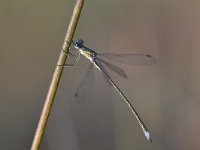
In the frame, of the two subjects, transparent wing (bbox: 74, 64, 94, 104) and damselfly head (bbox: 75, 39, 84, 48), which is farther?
transparent wing (bbox: 74, 64, 94, 104)

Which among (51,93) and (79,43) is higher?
(51,93)

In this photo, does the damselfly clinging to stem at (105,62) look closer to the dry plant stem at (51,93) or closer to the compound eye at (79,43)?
the compound eye at (79,43)

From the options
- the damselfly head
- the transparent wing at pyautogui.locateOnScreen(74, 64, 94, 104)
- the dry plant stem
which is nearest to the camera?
the dry plant stem

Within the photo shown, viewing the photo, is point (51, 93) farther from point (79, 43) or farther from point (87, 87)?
point (87, 87)

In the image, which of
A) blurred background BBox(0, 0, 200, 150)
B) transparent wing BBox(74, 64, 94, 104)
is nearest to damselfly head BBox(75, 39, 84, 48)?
transparent wing BBox(74, 64, 94, 104)

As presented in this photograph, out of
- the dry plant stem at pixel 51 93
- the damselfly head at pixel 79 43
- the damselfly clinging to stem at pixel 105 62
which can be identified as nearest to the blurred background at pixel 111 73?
the damselfly clinging to stem at pixel 105 62

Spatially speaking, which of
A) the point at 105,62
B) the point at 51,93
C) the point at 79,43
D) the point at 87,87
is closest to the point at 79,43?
the point at 79,43

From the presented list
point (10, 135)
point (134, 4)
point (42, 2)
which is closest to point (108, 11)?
point (134, 4)

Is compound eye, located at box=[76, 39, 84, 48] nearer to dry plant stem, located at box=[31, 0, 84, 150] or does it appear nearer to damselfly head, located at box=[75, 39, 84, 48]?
damselfly head, located at box=[75, 39, 84, 48]

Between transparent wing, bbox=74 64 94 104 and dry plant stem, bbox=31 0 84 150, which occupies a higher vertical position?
dry plant stem, bbox=31 0 84 150

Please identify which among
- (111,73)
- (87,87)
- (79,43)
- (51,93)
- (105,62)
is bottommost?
(111,73)
